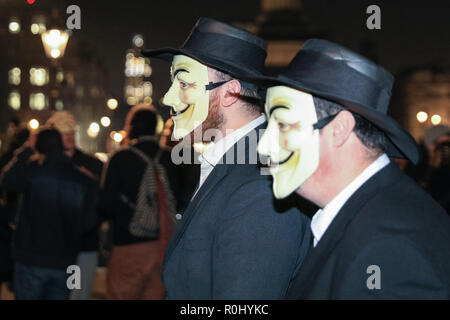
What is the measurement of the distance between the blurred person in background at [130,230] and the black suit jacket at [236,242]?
3097 mm

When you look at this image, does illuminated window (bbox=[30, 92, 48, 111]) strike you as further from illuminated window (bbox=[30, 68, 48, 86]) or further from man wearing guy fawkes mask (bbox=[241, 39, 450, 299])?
man wearing guy fawkes mask (bbox=[241, 39, 450, 299])

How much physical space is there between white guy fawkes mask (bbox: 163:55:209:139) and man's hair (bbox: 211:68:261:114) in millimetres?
68

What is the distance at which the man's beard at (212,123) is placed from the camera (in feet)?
11.4

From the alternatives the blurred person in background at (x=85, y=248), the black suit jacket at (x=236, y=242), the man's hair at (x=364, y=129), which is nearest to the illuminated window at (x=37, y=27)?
the blurred person in background at (x=85, y=248)

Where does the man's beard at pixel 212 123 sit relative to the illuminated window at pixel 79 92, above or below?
below

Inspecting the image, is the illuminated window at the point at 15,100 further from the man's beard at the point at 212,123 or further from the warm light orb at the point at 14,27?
the man's beard at the point at 212,123

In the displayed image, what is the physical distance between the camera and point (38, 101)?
258 feet

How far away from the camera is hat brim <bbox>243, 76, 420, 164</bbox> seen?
8.19 ft

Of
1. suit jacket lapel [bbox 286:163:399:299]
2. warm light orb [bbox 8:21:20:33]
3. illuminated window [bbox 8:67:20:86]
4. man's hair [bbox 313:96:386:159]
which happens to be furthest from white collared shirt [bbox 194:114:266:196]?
illuminated window [bbox 8:67:20:86]

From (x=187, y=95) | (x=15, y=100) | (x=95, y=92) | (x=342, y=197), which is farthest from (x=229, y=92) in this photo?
(x=95, y=92)

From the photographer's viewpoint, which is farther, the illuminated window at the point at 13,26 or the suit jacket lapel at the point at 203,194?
the illuminated window at the point at 13,26

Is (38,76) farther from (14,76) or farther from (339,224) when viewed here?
(339,224)

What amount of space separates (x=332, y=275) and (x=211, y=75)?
146cm

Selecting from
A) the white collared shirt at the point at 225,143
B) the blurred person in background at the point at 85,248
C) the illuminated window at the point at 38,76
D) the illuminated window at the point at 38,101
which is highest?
the illuminated window at the point at 38,76
